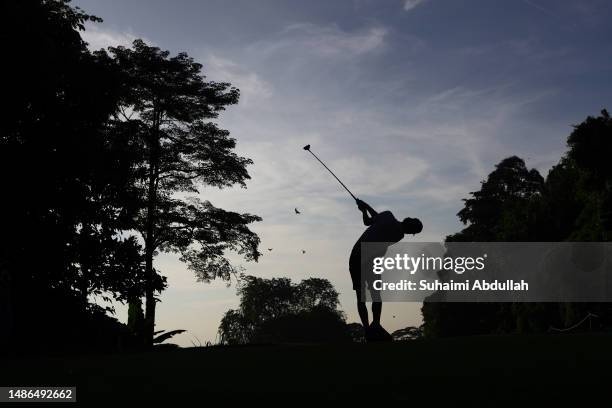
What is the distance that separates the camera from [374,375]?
6348mm

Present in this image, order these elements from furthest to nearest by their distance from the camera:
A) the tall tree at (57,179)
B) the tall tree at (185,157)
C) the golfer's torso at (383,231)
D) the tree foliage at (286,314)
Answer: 1. the tree foliage at (286,314)
2. the tall tree at (185,157)
3. the tall tree at (57,179)
4. the golfer's torso at (383,231)

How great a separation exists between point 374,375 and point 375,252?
21.2 feet

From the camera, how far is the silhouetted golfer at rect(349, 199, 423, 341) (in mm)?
12453

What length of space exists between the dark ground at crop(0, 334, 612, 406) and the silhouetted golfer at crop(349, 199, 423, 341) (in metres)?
3.22

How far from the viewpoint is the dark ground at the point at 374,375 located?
209 inches

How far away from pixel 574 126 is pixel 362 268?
1124 inches

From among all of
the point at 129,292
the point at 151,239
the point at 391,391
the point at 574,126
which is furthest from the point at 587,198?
the point at 391,391

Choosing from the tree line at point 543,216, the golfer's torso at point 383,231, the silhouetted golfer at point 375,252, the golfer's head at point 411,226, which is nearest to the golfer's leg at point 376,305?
the silhouetted golfer at point 375,252

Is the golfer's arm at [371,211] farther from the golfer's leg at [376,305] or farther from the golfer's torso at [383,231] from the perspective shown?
the golfer's leg at [376,305]

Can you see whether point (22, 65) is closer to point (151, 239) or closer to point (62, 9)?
point (62, 9)

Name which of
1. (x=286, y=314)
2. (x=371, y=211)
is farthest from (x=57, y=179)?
(x=286, y=314)

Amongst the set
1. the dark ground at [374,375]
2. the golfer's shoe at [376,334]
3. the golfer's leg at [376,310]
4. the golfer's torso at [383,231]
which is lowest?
the dark ground at [374,375]

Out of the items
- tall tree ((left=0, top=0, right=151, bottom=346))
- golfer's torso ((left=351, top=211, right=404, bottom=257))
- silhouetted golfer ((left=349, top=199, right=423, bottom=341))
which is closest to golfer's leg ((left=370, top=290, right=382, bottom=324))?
silhouetted golfer ((left=349, top=199, right=423, bottom=341))

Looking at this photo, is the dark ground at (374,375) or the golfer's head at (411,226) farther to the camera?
the golfer's head at (411,226)
